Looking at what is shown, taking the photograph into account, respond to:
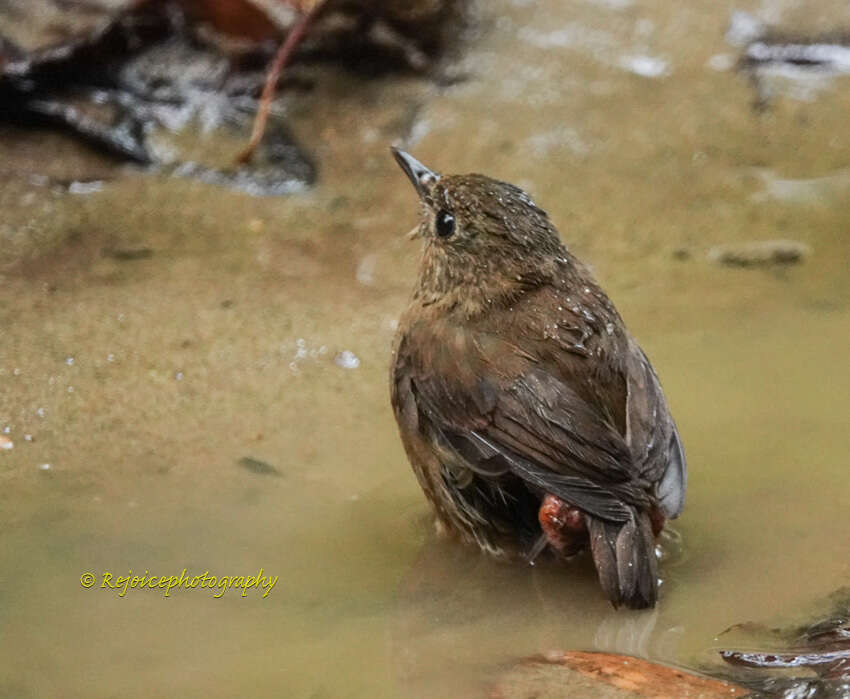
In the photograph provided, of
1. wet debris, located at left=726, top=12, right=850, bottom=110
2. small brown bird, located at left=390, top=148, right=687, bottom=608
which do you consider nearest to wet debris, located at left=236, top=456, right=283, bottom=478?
small brown bird, located at left=390, top=148, right=687, bottom=608

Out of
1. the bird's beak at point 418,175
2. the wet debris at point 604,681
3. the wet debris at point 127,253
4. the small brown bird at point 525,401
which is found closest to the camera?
the wet debris at point 604,681

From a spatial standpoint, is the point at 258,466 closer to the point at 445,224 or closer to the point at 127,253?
the point at 445,224

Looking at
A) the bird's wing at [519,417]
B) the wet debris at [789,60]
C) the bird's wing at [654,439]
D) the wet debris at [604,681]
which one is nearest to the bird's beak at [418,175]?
the bird's wing at [519,417]

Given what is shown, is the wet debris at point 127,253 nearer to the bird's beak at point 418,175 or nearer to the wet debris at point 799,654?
the bird's beak at point 418,175

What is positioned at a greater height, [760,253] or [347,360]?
[760,253]


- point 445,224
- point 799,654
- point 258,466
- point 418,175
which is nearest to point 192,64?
point 418,175

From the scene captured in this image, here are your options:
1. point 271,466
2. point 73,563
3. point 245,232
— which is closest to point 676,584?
point 271,466
